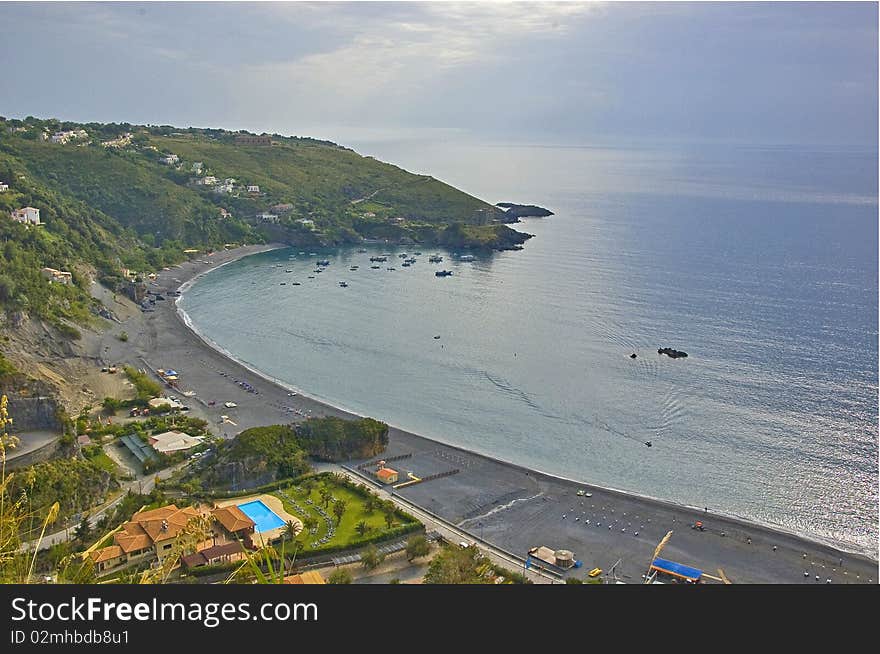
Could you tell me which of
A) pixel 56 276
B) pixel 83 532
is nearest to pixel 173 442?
pixel 83 532

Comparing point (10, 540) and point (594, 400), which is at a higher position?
point (10, 540)

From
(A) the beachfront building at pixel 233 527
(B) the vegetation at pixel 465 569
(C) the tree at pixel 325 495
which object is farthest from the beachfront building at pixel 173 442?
(B) the vegetation at pixel 465 569

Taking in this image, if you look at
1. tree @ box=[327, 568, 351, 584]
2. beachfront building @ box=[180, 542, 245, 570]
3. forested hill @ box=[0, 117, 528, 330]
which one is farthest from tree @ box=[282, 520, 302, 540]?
forested hill @ box=[0, 117, 528, 330]

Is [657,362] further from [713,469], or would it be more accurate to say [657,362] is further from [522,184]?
[522,184]

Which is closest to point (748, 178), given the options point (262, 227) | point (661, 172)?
point (661, 172)

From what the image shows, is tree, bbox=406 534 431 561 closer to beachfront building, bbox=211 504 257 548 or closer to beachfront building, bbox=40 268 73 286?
beachfront building, bbox=211 504 257 548

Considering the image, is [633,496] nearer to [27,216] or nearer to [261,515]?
[261,515]

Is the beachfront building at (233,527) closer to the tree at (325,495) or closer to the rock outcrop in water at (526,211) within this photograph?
the tree at (325,495)
